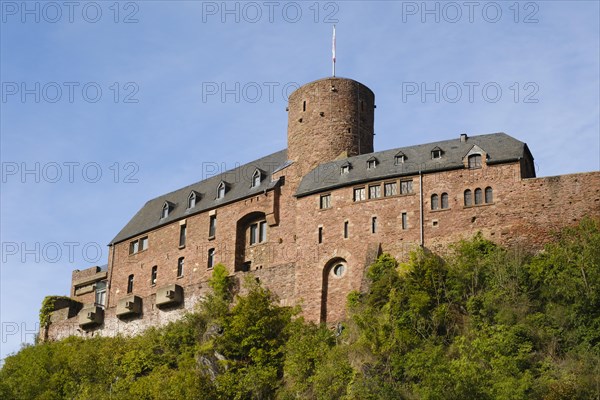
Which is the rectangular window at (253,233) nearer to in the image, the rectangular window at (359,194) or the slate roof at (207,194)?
the slate roof at (207,194)

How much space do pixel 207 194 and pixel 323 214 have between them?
486 inches

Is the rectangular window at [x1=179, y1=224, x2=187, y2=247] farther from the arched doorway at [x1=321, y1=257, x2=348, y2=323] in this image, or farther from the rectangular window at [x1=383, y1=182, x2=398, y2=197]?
the rectangular window at [x1=383, y1=182, x2=398, y2=197]

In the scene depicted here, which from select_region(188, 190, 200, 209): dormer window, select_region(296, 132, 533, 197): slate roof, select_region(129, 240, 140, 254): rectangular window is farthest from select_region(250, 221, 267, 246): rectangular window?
select_region(129, 240, 140, 254): rectangular window

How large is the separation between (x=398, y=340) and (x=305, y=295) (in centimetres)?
793

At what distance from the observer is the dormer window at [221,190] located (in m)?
61.7

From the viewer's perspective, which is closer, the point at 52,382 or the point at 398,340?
the point at 398,340

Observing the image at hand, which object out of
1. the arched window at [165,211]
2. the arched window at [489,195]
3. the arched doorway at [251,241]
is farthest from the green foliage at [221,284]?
the arched window at [489,195]

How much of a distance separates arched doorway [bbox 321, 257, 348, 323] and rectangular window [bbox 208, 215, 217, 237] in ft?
34.6

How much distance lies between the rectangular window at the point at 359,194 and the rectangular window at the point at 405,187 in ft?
→ 6.43

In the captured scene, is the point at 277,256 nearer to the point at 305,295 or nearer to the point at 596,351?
the point at 305,295

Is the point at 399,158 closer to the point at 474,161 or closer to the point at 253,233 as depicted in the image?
the point at 474,161

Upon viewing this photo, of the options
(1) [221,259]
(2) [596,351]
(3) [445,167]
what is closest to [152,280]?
(1) [221,259]

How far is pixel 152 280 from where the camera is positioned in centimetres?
6300

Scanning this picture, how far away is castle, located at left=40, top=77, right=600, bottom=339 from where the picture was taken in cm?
4956
